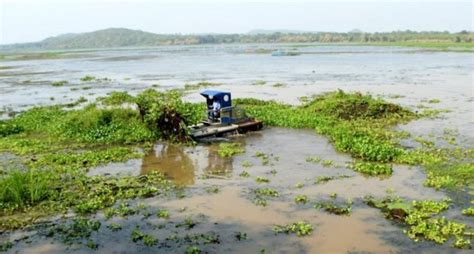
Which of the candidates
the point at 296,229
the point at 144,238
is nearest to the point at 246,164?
the point at 296,229

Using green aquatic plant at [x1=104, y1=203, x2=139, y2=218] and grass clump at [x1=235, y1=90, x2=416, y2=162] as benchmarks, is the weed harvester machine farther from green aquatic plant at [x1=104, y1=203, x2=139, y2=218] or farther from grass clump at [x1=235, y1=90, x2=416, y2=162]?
green aquatic plant at [x1=104, y1=203, x2=139, y2=218]

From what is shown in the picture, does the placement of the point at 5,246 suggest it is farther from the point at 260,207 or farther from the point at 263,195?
the point at 263,195

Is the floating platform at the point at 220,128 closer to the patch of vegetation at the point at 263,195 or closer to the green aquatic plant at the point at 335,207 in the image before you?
the patch of vegetation at the point at 263,195

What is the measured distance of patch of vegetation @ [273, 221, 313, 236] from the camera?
1066 cm

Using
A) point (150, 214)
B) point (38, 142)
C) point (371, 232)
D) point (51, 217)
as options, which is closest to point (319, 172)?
point (371, 232)

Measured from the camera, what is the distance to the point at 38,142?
Result: 19.8 metres

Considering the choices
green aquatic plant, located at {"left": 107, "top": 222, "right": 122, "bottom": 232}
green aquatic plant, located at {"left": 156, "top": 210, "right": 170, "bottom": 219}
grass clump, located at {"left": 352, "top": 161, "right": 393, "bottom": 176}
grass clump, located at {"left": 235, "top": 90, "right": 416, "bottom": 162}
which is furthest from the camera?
grass clump, located at {"left": 235, "top": 90, "right": 416, "bottom": 162}

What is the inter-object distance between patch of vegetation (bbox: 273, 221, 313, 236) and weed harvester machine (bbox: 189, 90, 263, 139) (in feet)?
30.8

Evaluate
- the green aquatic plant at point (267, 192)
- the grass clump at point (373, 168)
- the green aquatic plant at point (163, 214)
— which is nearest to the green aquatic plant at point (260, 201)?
the green aquatic plant at point (267, 192)

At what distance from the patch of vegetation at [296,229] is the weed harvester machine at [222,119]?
30.8ft

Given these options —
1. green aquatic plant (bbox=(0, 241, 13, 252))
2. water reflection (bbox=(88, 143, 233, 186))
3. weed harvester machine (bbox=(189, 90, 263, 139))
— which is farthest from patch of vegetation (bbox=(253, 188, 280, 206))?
weed harvester machine (bbox=(189, 90, 263, 139))

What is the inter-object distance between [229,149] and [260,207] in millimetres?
5991

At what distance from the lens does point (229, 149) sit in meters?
18.2

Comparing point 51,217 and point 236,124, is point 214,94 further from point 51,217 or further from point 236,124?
point 51,217
